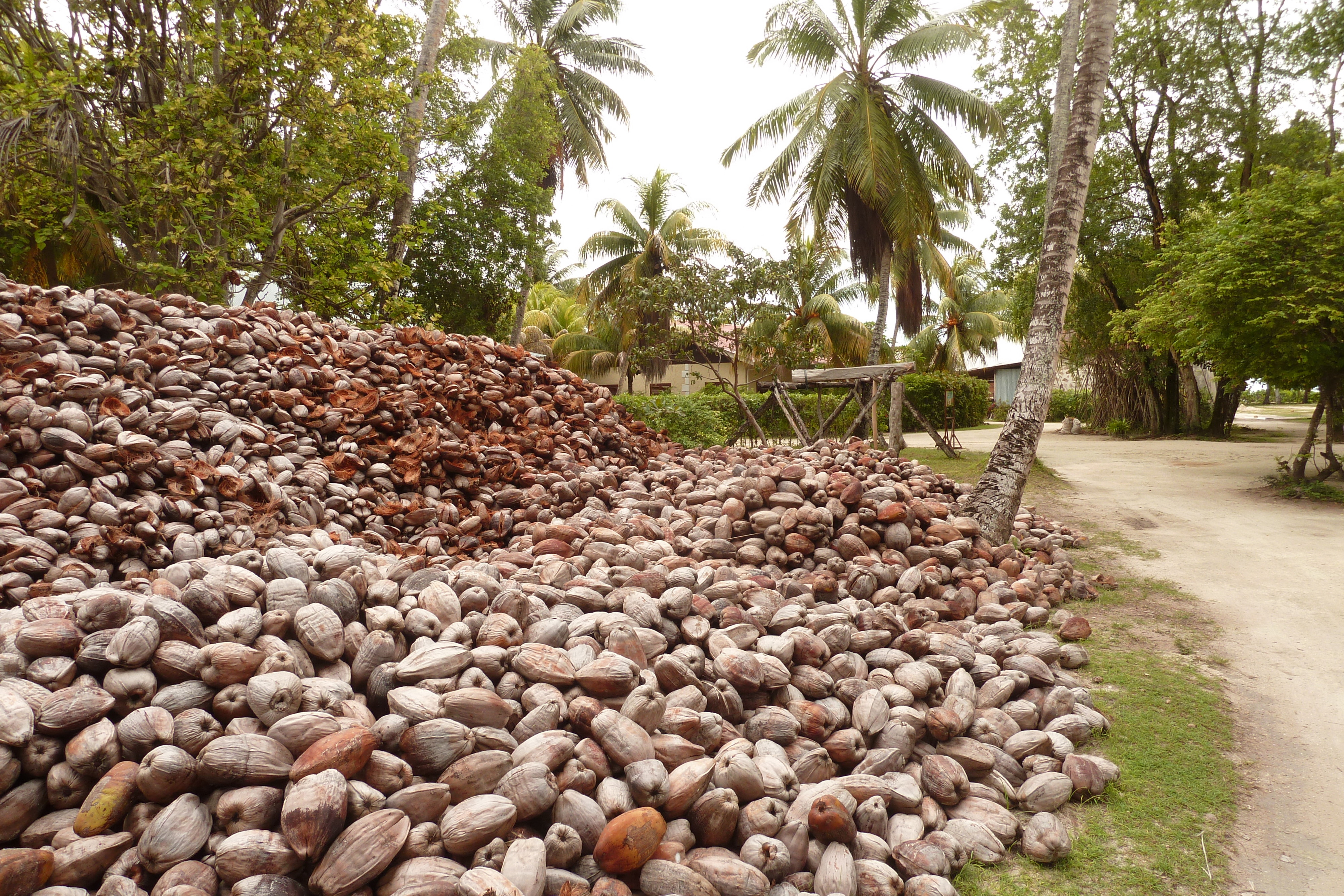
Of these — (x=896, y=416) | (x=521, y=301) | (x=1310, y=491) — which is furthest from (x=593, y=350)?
(x=1310, y=491)

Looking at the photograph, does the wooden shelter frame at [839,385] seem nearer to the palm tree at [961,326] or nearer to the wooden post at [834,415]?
the wooden post at [834,415]

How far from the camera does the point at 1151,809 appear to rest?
8.76 feet

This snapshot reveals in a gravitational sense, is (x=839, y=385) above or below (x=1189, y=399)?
above

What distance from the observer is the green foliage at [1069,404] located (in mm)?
24875

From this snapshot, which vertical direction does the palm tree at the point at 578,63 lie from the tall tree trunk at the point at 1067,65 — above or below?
above

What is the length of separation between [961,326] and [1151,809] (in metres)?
34.1

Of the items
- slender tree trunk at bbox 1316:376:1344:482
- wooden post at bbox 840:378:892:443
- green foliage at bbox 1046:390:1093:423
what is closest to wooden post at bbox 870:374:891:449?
wooden post at bbox 840:378:892:443

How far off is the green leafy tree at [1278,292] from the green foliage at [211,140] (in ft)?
34.6

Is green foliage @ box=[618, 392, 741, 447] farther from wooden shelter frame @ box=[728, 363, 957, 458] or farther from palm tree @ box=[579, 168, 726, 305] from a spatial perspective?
palm tree @ box=[579, 168, 726, 305]

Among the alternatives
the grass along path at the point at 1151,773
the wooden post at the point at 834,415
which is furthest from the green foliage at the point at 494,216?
the grass along path at the point at 1151,773

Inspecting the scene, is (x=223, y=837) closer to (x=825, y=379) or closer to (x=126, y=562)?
(x=126, y=562)

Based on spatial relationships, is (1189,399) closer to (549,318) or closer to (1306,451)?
(1306,451)

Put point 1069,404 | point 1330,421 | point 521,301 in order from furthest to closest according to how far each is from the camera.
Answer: point 1069,404 < point 521,301 < point 1330,421

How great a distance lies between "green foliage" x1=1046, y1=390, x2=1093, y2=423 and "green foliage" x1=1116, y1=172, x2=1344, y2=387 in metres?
16.1
